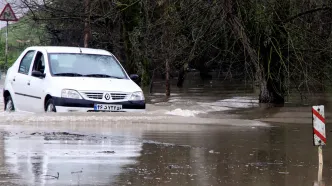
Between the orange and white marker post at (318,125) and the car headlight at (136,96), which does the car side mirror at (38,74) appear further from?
the orange and white marker post at (318,125)

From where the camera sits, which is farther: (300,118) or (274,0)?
(274,0)

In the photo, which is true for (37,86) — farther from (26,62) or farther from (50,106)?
(26,62)

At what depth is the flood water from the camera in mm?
7566

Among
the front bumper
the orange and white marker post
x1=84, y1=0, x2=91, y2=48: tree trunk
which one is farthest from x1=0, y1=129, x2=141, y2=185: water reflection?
x1=84, y1=0, x2=91, y2=48: tree trunk

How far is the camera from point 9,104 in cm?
1602

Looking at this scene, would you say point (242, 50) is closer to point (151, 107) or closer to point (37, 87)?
point (151, 107)

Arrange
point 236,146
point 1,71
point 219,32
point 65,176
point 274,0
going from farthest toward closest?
point 1,71, point 219,32, point 274,0, point 236,146, point 65,176

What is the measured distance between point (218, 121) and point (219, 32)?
4888 mm

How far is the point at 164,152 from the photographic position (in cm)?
944

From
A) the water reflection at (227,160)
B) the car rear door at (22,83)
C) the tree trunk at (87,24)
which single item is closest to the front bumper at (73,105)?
the car rear door at (22,83)

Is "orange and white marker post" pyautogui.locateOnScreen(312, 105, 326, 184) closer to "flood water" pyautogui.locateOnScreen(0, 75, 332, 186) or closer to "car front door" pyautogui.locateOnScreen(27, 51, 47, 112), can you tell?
"flood water" pyautogui.locateOnScreen(0, 75, 332, 186)

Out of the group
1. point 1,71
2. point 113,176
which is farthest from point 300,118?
point 1,71

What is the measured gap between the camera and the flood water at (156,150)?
757 cm

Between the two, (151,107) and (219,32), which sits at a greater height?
(219,32)
